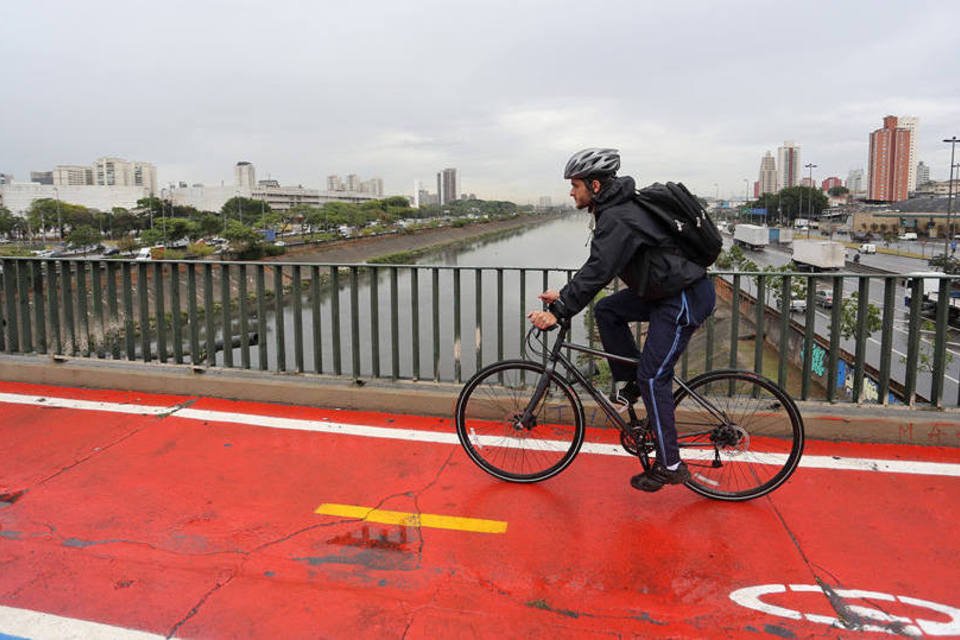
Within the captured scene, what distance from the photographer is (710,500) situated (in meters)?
3.33

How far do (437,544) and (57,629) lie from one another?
146cm

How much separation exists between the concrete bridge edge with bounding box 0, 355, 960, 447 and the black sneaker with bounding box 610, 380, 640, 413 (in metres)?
1.49

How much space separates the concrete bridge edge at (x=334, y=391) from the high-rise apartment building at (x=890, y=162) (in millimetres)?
166941

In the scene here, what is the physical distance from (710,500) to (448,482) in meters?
1.41

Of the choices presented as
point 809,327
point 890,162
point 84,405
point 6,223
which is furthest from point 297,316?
point 890,162

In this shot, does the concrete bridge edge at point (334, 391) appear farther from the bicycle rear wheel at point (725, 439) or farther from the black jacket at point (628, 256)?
the black jacket at point (628, 256)

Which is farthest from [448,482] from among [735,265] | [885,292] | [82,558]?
[735,265]

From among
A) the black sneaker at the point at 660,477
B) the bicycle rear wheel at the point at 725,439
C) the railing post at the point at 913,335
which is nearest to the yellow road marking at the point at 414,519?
the black sneaker at the point at 660,477

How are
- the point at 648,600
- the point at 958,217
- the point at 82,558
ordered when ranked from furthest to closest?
the point at 958,217, the point at 82,558, the point at 648,600

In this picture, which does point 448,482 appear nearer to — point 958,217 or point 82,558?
point 82,558

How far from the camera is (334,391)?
484cm

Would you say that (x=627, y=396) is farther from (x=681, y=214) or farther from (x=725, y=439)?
(x=681, y=214)

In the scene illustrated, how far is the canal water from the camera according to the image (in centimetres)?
482

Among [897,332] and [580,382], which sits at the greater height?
[580,382]
